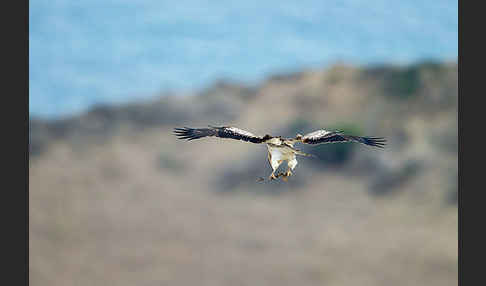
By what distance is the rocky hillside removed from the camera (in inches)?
1769

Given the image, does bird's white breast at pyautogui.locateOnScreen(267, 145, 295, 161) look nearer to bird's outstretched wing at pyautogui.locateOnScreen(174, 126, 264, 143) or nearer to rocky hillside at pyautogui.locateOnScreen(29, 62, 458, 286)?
bird's outstretched wing at pyautogui.locateOnScreen(174, 126, 264, 143)

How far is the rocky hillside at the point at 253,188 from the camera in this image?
4494cm

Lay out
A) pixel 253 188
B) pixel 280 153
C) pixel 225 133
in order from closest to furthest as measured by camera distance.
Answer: pixel 280 153 → pixel 225 133 → pixel 253 188

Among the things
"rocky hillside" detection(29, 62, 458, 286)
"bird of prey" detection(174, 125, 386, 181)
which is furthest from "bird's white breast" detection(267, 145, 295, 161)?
"rocky hillside" detection(29, 62, 458, 286)

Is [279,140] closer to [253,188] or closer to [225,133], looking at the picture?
[225,133]

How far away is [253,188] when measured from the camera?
166 ft

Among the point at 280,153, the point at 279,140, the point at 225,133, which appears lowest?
the point at 280,153

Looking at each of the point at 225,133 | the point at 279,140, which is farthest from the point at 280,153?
the point at 225,133

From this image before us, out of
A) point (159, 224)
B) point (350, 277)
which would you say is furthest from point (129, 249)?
point (350, 277)

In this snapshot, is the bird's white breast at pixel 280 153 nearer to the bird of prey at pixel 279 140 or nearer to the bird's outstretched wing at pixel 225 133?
the bird of prey at pixel 279 140

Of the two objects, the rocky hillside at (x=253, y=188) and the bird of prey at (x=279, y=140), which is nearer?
the bird of prey at (x=279, y=140)

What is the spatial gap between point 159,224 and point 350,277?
37.1ft

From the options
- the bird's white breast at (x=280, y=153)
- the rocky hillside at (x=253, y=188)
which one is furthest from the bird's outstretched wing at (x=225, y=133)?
the rocky hillside at (x=253, y=188)

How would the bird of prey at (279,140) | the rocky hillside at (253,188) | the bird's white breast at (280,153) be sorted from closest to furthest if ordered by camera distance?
1. the bird of prey at (279,140)
2. the bird's white breast at (280,153)
3. the rocky hillside at (253,188)
